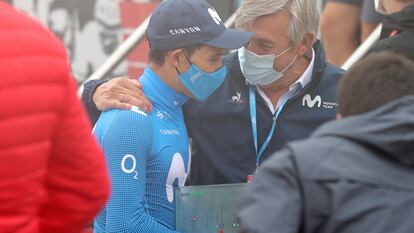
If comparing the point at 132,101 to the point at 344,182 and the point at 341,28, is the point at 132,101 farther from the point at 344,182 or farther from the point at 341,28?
the point at 341,28

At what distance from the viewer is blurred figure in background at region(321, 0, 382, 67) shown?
6.21 m

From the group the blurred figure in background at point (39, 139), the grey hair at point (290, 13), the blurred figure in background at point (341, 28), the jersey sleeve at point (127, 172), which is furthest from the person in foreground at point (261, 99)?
the blurred figure in background at point (341, 28)

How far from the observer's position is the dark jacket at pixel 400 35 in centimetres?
386

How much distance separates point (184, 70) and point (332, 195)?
129cm

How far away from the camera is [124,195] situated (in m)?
3.39

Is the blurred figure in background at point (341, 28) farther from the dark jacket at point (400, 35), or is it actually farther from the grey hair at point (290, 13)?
the grey hair at point (290, 13)

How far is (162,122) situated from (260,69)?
0.51 m

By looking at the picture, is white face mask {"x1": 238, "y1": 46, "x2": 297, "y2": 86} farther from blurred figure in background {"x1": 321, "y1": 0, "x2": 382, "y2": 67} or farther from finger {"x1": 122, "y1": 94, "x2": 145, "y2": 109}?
blurred figure in background {"x1": 321, "y1": 0, "x2": 382, "y2": 67}

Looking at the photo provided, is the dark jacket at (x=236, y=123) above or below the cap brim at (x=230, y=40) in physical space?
below

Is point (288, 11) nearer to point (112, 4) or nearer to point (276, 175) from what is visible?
point (276, 175)

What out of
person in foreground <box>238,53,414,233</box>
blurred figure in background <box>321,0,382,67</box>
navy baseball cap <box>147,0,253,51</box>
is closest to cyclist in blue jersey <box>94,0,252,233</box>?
navy baseball cap <box>147,0,253,51</box>

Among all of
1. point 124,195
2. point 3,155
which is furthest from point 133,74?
point 3,155

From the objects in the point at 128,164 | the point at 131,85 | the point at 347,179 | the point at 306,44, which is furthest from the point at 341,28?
the point at 347,179

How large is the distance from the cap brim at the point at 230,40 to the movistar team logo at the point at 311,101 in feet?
1.18
